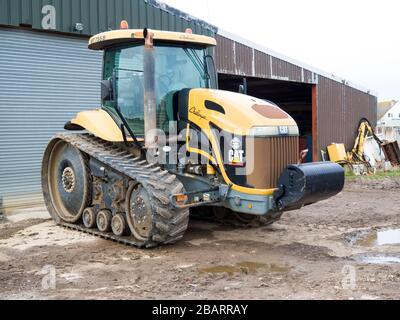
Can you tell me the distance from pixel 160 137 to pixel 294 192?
2.14 meters

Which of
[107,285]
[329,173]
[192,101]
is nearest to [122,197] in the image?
[192,101]

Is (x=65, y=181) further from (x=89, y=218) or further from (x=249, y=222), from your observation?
(x=249, y=222)

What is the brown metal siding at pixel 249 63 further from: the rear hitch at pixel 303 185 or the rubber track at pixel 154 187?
the rear hitch at pixel 303 185

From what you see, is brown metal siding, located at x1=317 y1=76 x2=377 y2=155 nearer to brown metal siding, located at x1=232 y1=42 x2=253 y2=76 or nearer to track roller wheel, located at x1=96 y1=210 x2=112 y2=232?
brown metal siding, located at x1=232 y1=42 x2=253 y2=76

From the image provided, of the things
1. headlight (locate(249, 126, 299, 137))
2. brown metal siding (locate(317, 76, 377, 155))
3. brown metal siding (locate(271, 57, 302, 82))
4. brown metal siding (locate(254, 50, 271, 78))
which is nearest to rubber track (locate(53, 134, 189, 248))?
headlight (locate(249, 126, 299, 137))

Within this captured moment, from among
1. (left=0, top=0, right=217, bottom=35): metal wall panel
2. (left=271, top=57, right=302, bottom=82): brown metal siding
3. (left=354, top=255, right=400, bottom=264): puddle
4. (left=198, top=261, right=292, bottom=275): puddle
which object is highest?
(left=0, top=0, right=217, bottom=35): metal wall panel

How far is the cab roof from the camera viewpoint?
7.84m

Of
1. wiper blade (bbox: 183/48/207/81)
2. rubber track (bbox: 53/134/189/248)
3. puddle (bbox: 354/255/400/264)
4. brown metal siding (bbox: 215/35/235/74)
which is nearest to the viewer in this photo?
puddle (bbox: 354/255/400/264)

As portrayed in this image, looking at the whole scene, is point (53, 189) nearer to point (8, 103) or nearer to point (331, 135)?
point (8, 103)

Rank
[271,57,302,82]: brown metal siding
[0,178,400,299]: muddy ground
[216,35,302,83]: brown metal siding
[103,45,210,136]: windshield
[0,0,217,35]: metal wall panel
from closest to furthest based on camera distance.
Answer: [0,178,400,299]: muddy ground < [103,45,210,136]: windshield < [0,0,217,35]: metal wall panel < [216,35,302,83]: brown metal siding < [271,57,302,82]: brown metal siding

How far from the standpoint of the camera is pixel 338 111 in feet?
74.0

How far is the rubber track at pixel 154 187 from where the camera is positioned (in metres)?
7.06

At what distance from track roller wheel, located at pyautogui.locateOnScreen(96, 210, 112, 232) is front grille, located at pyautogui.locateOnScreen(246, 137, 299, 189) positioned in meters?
2.25

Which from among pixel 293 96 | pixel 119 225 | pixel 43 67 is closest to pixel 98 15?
pixel 43 67
